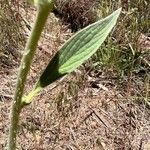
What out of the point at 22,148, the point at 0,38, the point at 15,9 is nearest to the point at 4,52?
the point at 0,38

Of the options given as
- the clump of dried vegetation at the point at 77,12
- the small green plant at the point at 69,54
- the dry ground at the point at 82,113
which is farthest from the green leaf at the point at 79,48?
the clump of dried vegetation at the point at 77,12

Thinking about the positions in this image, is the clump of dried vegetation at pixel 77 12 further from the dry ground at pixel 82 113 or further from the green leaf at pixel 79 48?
the green leaf at pixel 79 48

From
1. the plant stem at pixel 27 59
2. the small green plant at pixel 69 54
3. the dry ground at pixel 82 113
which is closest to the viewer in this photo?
the plant stem at pixel 27 59

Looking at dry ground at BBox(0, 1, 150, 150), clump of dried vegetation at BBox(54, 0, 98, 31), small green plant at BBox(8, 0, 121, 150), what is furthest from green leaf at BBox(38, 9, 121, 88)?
clump of dried vegetation at BBox(54, 0, 98, 31)

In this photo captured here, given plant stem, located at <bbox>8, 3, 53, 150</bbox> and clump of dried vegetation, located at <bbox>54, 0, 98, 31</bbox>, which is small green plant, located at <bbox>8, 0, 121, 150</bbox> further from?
clump of dried vegetation, located at <bbox>54, 0, 98, 31</bbox>

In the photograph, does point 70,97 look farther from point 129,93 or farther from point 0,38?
point 0,38
